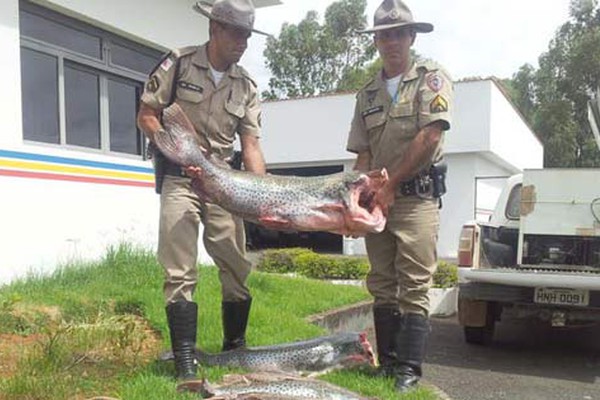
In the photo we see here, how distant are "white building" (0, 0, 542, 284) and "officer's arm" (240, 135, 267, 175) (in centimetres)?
352

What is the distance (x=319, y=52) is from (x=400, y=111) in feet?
119

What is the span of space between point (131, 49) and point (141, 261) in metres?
3.06

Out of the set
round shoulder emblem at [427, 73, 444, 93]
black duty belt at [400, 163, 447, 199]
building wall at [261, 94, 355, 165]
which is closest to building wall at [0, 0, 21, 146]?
black duty belt at [400, 163, 447, 199]

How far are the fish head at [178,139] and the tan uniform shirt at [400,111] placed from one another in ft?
4.10

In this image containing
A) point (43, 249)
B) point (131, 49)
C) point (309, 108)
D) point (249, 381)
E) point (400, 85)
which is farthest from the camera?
point (309, 108)

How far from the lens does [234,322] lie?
448 centimetres

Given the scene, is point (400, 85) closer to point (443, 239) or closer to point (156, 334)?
point (156, 334)

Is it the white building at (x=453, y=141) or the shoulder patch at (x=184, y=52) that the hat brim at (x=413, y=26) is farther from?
the white building at (x=453, y=141)

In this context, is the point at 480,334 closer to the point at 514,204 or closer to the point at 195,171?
the point at 514,204

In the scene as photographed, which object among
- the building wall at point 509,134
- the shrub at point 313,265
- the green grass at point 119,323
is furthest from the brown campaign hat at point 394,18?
the building wall at point 509,134

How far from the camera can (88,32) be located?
26.8 ft

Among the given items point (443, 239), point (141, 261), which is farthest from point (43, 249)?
point (443, 239)

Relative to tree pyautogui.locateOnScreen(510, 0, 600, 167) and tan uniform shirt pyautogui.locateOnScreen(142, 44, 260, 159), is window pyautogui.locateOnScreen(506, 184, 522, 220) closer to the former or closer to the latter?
tan uniform shirt pyautogui.locateOnScreen(142, 44, 260, 159)

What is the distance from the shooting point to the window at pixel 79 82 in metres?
7.35
